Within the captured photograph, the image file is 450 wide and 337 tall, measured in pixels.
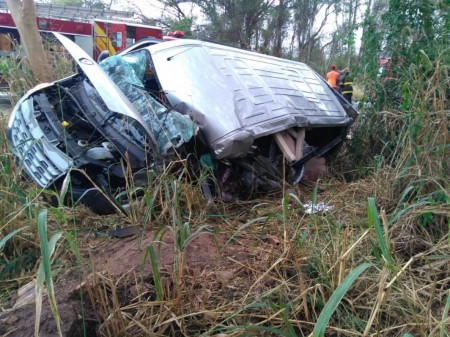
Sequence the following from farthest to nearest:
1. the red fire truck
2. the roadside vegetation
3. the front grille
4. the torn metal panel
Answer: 1. the red fire truck
2. the torn metal panel
3. the front grille
4. the roadside vegetation

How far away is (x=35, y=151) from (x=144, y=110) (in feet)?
2.76

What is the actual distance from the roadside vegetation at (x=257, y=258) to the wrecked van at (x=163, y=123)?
0.20 meters

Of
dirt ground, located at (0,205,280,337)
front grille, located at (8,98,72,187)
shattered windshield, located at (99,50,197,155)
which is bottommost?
dirt ground, located at (0,205,280,337)

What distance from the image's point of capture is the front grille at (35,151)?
279 centimetres

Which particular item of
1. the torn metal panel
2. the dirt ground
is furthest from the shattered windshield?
the dirt ground

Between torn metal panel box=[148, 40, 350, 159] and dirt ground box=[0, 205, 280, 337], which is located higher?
torn metal panel box=[148, 40, 350, 159]

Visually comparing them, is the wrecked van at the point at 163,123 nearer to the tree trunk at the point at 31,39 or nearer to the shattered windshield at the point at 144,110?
the shattered windshield at the point at 144,110

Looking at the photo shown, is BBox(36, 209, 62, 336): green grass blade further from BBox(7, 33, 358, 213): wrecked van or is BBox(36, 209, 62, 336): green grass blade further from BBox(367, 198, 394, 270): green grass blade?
BBox(7, 33, 358, 213): wrecked van

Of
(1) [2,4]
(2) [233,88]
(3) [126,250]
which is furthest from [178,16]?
(3) [126,250]

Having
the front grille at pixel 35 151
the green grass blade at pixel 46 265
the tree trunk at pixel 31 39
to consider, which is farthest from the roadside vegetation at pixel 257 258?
the tree trunk at pixel 31 39

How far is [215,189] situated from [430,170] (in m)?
1.49

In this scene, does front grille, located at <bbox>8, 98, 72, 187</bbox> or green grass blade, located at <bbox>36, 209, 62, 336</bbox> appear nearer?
green grass blade, located at <bbox>36, 209, 62, 336</bbox>

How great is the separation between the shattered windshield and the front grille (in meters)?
0.49

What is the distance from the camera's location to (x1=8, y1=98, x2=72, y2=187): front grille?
2.79 meters
